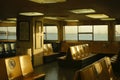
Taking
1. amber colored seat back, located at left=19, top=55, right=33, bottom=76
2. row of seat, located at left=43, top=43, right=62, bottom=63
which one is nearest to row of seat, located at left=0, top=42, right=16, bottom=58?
row of seat, located at left=43, top=43, right=62, bottom=63

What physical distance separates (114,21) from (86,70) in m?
10.1

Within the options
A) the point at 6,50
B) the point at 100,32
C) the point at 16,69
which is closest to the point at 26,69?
the point at 16,69

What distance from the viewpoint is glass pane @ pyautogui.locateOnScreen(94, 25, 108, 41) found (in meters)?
13.4

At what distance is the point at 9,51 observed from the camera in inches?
460

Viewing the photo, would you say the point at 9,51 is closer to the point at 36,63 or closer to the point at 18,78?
the point at 36,63

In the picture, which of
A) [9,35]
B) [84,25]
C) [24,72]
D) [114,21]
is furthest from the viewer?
[9,35]

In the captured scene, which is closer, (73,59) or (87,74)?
(87,74)

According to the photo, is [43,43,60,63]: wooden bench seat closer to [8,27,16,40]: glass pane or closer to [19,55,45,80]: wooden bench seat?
[8,27,16,40]: glass pane

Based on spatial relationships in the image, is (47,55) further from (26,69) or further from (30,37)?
(26,69)

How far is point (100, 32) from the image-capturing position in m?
13.6

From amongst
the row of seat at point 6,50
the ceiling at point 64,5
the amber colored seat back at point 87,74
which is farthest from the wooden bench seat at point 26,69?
the row of seat at point 6,50

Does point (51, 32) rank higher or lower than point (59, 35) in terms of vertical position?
higher

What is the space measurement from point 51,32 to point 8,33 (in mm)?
3454

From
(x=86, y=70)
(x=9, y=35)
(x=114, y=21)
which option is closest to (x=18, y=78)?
(x=86, y=70)
